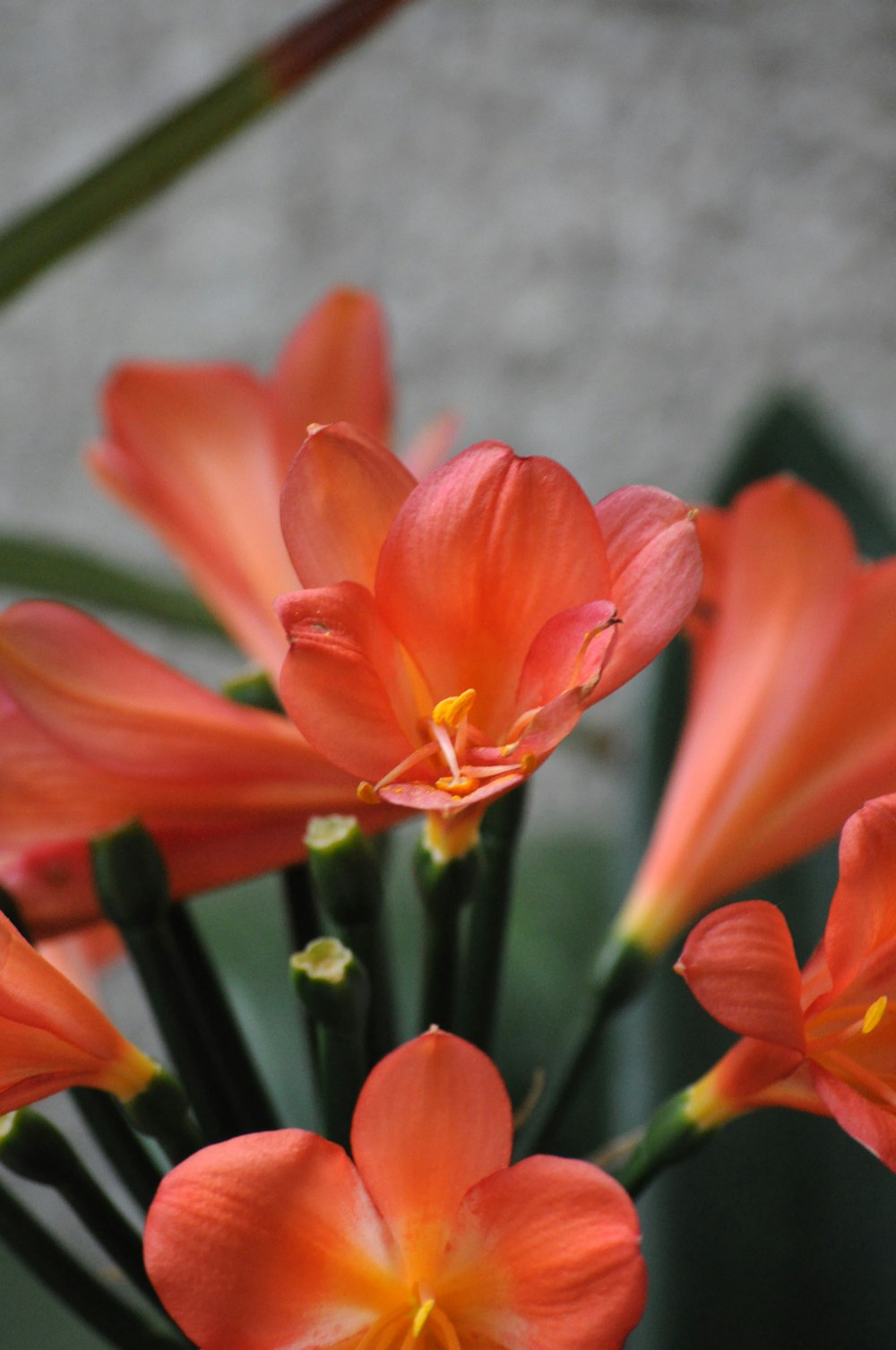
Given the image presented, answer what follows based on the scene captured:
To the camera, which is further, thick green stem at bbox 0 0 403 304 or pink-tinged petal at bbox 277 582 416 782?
thick green stem at bbox 0 0 403 304

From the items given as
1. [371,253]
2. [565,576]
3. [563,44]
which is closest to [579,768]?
[371,253]

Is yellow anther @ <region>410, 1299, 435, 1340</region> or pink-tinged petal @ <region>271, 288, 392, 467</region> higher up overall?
pink-tinged petal @ <region>271, 288, 392, 467</region>

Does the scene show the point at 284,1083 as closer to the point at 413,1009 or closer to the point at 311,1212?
the point at 413,1009

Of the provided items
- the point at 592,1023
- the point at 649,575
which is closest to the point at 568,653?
the point at 649,575

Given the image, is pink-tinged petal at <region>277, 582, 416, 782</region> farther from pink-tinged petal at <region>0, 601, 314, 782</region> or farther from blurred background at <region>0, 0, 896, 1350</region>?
blurred background at <region>0, 0, 896, 1350</region>

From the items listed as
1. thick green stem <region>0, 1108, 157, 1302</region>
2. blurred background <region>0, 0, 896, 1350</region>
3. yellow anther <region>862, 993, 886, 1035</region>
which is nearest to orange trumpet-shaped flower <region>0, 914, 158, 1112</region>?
thick green stem <region>0, 1108, 157, 1302</region>

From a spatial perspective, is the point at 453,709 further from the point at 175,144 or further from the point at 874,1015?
the point at 175,144

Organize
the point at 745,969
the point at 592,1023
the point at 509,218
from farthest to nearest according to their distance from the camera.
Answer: the point at 509,218 < the point at 592,1023 < the point at 745,969
